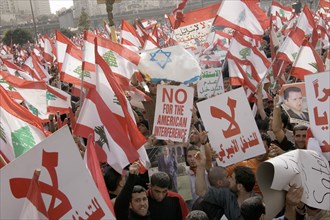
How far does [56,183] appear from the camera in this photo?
10.2 feet

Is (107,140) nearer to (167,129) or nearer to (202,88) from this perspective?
→ (167,129)

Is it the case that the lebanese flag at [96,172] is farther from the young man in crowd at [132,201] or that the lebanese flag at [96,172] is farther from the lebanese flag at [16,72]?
the lebanese flag at [16,72]

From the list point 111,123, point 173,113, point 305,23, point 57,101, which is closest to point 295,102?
point 173,113

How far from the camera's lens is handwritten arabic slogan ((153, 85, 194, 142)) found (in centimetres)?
554

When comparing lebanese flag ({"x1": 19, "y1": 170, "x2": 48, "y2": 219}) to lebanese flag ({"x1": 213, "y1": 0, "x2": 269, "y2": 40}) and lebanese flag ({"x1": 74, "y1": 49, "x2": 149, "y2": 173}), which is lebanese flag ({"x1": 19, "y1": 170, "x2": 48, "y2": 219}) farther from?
lebanese flag ({"x1": 213, "y1": 0, "x2": 269, "y2": 40})

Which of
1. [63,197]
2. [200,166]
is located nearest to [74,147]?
[63,197]

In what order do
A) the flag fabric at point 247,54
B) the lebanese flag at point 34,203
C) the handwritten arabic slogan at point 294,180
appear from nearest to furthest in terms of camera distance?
the lebanese flag at point 34,203 → the handwritten arabic slogan at point 294,180 → the flag fabric at point 247,54

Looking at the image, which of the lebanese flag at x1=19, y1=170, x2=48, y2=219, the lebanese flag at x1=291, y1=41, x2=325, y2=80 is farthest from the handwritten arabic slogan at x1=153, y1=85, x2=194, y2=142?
the lebanese flag at x1=19, y1=170, x2=48, y2=219

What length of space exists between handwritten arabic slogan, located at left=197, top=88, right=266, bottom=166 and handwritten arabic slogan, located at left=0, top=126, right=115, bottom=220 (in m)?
1.99

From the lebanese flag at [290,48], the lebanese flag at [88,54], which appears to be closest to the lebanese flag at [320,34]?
the lebanese flag at [290,48]

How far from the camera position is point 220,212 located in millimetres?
4137

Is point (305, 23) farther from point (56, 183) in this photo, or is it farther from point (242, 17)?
point (56, 183)

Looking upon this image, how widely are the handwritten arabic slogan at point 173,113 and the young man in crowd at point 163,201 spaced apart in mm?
1231

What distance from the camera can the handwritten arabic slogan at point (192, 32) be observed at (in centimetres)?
1111
